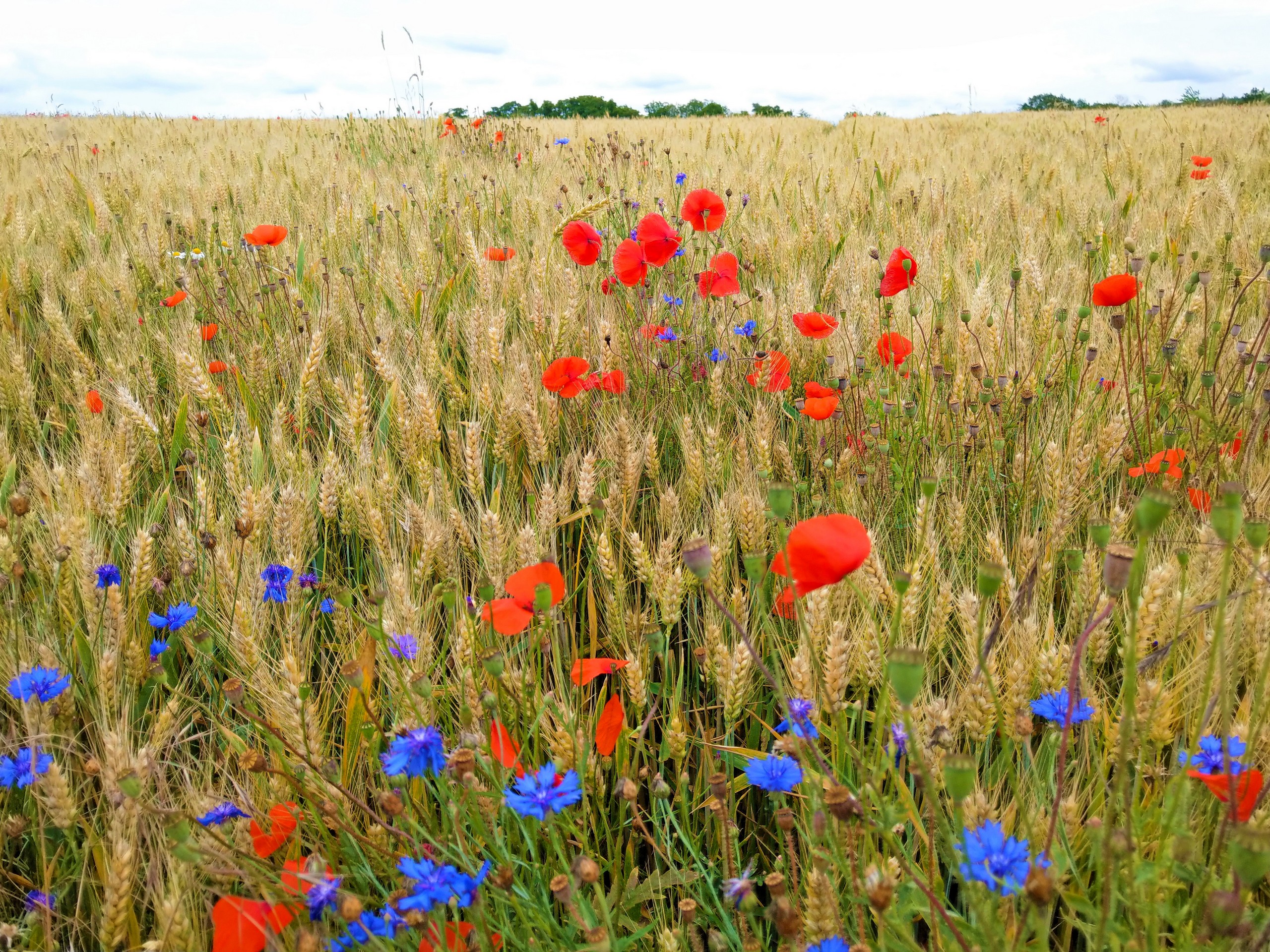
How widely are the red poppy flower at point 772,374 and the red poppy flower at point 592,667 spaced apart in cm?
90

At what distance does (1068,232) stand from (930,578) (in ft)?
9.40

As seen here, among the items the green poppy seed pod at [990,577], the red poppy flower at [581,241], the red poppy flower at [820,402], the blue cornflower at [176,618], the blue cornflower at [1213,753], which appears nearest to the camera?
the green poppy seed pod at [990,577]

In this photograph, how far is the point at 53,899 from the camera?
916 mm

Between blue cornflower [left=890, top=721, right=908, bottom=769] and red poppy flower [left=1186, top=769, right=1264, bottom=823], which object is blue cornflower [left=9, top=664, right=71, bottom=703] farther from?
red poppy flower [left=1186, top=769, right=1264, bottom=823]

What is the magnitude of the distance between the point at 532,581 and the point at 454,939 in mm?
426

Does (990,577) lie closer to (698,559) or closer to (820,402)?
(698,559)

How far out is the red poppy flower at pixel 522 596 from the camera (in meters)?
1.03

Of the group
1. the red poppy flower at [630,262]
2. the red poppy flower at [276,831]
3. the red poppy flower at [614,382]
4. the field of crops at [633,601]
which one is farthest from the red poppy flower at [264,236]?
the red poppy flower at [276,831]

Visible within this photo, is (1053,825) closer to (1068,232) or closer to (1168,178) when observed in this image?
(1068,232)

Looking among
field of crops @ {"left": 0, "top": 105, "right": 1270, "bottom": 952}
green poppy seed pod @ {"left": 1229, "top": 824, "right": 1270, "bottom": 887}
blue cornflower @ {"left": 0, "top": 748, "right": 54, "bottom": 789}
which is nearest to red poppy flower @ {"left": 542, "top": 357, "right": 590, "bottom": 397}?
field of crops @ {"left": 0, "top": 105, "right": 1270, "bottom": 952}

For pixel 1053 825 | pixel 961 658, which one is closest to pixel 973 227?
pixel 961 658

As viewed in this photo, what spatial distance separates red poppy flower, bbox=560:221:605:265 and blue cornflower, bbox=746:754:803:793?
1.54 meters

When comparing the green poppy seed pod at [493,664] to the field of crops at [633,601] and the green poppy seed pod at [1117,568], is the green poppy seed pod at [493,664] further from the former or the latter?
the green poppy seed pod at [1117,568]

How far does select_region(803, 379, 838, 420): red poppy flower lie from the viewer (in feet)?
5.09
